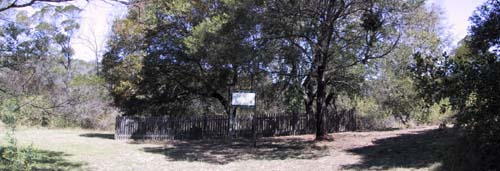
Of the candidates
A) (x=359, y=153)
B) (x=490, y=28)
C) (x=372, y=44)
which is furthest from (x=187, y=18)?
(x=490, y=28)

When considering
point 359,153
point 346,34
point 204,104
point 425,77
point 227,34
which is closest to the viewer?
point 425,77

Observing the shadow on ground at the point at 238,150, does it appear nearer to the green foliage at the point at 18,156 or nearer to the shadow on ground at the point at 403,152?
the shadow on ground at the point at 403,152

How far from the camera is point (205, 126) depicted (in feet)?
67.9

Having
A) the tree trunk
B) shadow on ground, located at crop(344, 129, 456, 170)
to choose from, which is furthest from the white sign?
shadow on ground, located at crop(344, 129, 456, 170)

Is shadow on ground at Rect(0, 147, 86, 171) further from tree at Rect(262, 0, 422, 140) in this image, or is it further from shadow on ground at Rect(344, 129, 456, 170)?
tree at Rect(262, 0, 422, 140)

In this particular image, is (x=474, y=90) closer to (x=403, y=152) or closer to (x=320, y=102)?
(x=403, y=152)

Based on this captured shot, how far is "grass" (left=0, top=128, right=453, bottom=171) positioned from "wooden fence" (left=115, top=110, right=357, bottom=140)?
1.84m

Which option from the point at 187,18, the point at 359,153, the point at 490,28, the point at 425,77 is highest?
the point at 187,18

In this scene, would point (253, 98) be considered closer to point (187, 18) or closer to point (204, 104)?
point (187, 18)

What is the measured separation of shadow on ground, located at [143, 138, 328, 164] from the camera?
13914 millimetres

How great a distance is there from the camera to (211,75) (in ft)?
72.5

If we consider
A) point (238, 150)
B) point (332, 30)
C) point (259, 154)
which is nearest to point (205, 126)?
point (238, 150)

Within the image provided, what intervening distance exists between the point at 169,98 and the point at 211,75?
8.36ft

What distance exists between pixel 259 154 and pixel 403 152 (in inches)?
177
